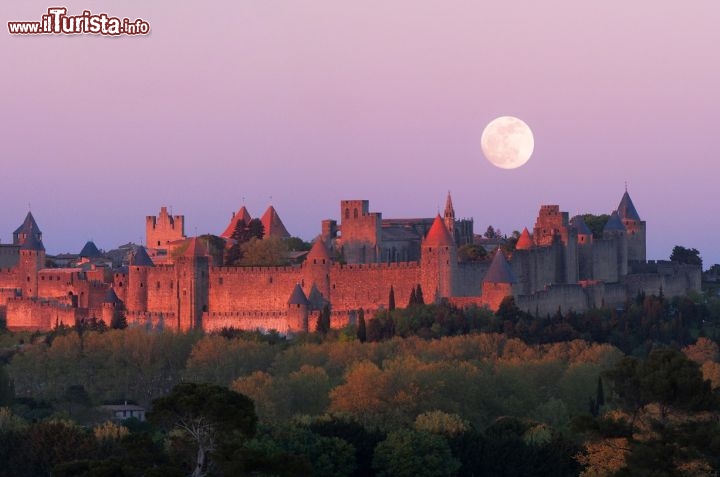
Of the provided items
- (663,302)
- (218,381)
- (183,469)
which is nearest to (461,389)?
(218,381)

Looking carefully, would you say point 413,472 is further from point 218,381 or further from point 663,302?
point 663,302

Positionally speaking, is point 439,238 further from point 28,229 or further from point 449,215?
point 28,229

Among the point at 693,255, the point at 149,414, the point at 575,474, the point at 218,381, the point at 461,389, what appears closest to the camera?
the point at 149,414

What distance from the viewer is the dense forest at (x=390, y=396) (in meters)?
45.6

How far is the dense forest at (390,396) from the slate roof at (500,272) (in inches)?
53.9

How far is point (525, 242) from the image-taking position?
85.6m

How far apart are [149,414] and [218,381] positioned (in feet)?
105

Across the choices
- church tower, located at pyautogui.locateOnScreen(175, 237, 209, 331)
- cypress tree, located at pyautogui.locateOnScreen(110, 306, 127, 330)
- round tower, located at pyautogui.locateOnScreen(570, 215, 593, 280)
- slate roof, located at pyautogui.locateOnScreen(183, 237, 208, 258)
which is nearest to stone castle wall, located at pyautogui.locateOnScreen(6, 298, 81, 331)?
cypress tree, located at pyautogui.locateOnScreen(110, 306, 127, 330)

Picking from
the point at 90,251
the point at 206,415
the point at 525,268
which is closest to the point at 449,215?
the point at 525,268

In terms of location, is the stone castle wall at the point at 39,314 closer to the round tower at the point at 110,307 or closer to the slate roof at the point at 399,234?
the round tower at the point at 110,307

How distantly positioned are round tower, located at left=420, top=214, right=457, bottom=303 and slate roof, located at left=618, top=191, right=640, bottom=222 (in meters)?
13.6

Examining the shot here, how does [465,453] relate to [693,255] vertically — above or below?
below

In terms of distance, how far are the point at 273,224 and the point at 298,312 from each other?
50.6ft

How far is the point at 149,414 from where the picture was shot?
45.5 metres
